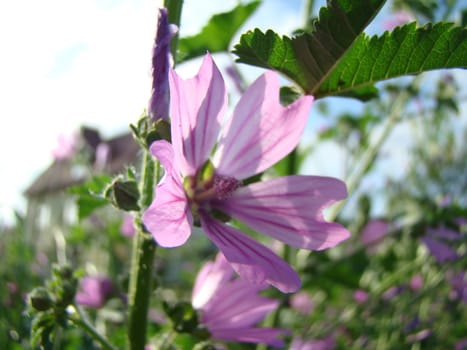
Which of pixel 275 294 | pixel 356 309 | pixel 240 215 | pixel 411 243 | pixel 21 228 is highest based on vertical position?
pixel 240 215

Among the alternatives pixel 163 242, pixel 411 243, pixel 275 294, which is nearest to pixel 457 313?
pixel 411 243

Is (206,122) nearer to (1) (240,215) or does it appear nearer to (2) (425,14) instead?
(1) (240,215)

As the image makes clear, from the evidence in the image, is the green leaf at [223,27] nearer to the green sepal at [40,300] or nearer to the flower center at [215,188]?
the flower center at [215,188]

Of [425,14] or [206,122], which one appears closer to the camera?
[206,122]

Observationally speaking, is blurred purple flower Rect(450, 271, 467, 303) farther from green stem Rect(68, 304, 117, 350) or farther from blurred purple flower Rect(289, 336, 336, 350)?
green stem Rect(68, 304, 117, 350)

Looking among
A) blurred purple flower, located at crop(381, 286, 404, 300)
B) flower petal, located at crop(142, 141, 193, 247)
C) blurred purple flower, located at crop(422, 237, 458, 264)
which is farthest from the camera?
blurred purple flower, located at crop(381, 286, 404, 300)

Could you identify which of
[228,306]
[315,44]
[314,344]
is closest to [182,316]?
[228,306]

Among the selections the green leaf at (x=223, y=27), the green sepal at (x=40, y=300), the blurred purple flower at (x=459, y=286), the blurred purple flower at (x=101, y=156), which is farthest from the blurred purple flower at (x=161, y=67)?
the blurred purple flower at (x=459, y=286)

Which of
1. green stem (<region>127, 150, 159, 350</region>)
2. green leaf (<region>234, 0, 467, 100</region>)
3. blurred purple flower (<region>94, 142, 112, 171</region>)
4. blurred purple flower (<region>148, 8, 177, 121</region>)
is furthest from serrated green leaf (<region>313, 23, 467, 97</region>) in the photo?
blurred purple flower (<region>94, 142, 112, 171</region>)

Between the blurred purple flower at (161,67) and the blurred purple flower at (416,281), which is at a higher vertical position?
the blurred purple flower at (161,67)
